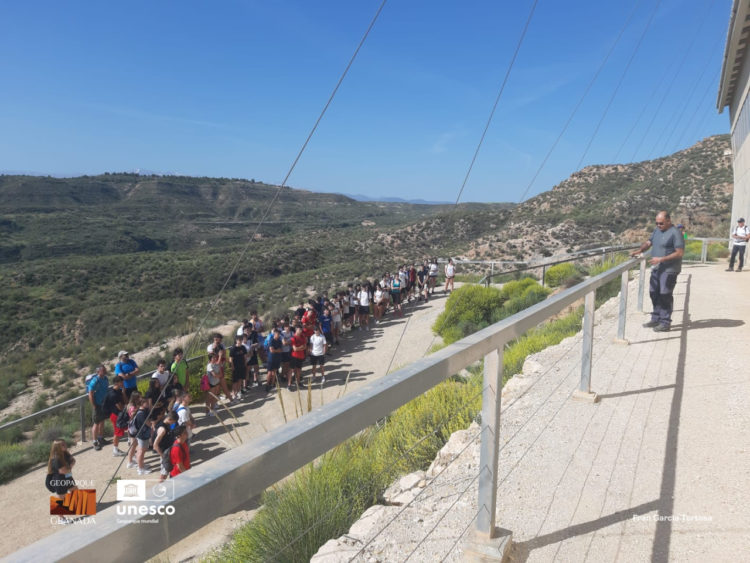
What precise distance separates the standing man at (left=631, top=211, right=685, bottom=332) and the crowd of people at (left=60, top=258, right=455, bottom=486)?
16.7 feet

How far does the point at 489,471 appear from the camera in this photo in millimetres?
2332

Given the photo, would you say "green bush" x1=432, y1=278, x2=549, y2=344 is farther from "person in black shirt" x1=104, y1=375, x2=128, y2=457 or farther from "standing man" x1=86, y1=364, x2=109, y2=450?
"standing man" x1=86, y1=364, x2=109, y2=450

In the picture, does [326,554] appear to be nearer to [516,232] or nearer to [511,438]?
[511,438]

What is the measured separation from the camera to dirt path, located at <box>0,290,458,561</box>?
6.19m

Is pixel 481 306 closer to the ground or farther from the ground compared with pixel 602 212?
closer to the ground

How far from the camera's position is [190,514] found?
1.00 metres

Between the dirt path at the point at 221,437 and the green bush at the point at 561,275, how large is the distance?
5.55m

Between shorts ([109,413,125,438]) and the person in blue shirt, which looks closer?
shorts ([109,413,125,438])

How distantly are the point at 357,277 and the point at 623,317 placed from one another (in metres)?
32.9

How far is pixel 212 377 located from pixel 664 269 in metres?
9.09

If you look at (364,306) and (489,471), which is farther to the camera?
(364,306)

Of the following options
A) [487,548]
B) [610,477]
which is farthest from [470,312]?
[487,548]

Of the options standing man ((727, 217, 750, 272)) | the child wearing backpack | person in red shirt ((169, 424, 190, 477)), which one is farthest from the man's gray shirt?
standing man ((727, 217, 750, 272))

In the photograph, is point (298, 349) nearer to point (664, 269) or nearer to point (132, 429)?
point (132, 429)
